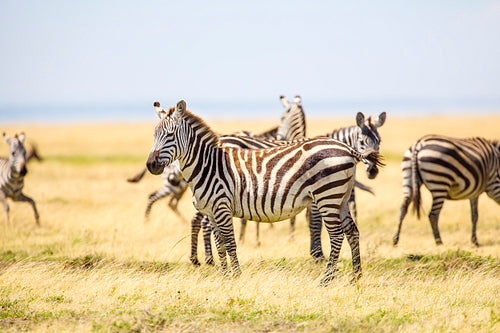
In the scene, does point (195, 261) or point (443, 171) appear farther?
point (443, 171)

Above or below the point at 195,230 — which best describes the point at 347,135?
above

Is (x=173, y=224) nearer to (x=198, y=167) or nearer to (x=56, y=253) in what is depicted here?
(x=56, y=253)

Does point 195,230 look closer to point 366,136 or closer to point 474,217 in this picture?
point 366,136

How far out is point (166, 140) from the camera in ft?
26.3

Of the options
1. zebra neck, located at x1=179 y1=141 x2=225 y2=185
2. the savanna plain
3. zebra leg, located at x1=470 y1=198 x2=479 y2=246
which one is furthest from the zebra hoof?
zebra leg, located at x1=470 y1=198 x2=479 y2=246

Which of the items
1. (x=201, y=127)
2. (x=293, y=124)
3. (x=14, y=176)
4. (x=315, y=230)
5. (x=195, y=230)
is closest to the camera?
(x=201, y=127)

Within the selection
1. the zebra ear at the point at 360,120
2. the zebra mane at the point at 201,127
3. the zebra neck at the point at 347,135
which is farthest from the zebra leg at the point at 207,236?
the zebra ear at the point at 360,120

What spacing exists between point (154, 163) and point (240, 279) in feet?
7.13

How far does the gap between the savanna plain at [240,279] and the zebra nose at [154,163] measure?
5.60 ft

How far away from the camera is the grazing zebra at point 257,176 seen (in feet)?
25.9

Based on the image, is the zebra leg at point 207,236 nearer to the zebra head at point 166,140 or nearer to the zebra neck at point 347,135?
the zebra head at point 166,140

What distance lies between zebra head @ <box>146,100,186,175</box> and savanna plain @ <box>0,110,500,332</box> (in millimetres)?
1811

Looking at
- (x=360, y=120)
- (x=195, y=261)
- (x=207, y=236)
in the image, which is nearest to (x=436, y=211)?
(x=360, y=120)

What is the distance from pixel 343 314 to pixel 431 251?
475 cm
